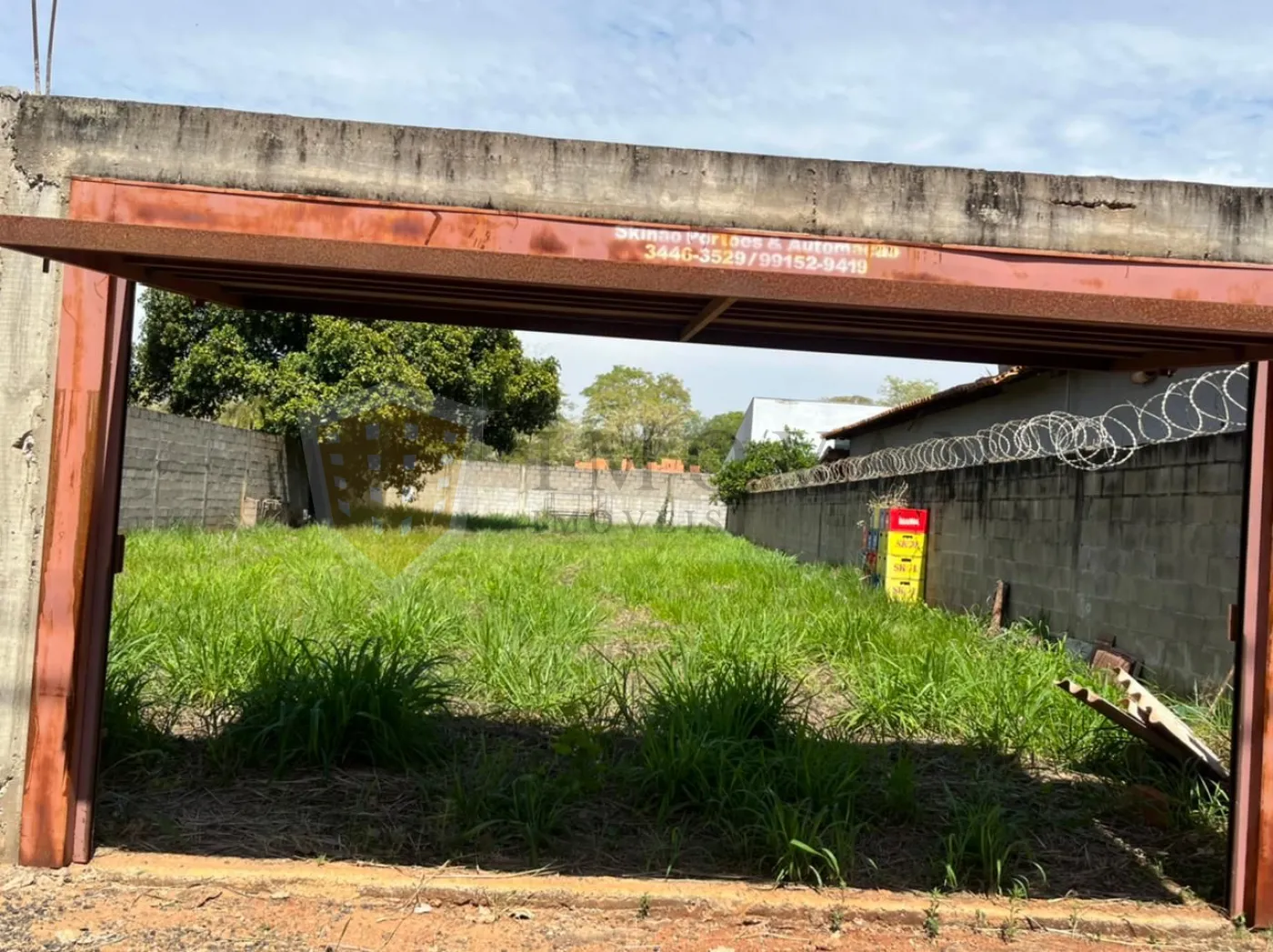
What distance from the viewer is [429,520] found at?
2039 cm

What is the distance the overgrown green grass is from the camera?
3.94m

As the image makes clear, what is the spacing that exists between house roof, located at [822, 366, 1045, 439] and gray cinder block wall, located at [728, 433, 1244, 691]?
2458 mm

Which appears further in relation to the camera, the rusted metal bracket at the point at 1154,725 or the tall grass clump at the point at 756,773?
the rusted metal bracket at the point at 1154,725

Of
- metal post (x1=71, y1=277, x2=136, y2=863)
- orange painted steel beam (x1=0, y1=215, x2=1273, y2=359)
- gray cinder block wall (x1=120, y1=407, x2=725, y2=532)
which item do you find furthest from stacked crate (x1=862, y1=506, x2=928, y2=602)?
metal post (x1=71, y1=277, x2=136, y2=863)

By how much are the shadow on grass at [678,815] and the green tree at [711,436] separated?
57.4 meters

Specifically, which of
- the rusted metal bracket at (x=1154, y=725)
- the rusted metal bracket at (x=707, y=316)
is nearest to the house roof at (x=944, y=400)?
the rusted metal bracket at (x=1154, y=725)

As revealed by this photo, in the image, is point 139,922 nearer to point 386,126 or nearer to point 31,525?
point 31,525

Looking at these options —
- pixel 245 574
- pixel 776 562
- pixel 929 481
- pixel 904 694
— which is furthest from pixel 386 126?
pixel 776 562

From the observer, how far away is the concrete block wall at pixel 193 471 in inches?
539

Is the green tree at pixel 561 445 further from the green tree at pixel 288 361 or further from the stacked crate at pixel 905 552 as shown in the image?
the stacked crate at pixel 905 552

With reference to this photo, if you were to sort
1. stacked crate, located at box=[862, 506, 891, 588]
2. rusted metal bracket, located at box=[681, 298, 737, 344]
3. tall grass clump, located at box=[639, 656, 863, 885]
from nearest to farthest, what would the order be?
rusted metal bracket, located at box=[681, 298, 737, 344], tall grass clump, located at box=[639, 656, 863, 885], stacked crate, located at box=[862, 506, 891, 588]

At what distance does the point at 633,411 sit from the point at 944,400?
43402 millimetres

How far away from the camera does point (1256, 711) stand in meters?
3.55

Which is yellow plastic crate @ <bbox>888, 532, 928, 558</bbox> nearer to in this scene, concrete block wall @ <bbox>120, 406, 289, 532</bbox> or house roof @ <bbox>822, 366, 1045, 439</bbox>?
house roof @ <bbox>822, 366, 1045, 439</bbox>
